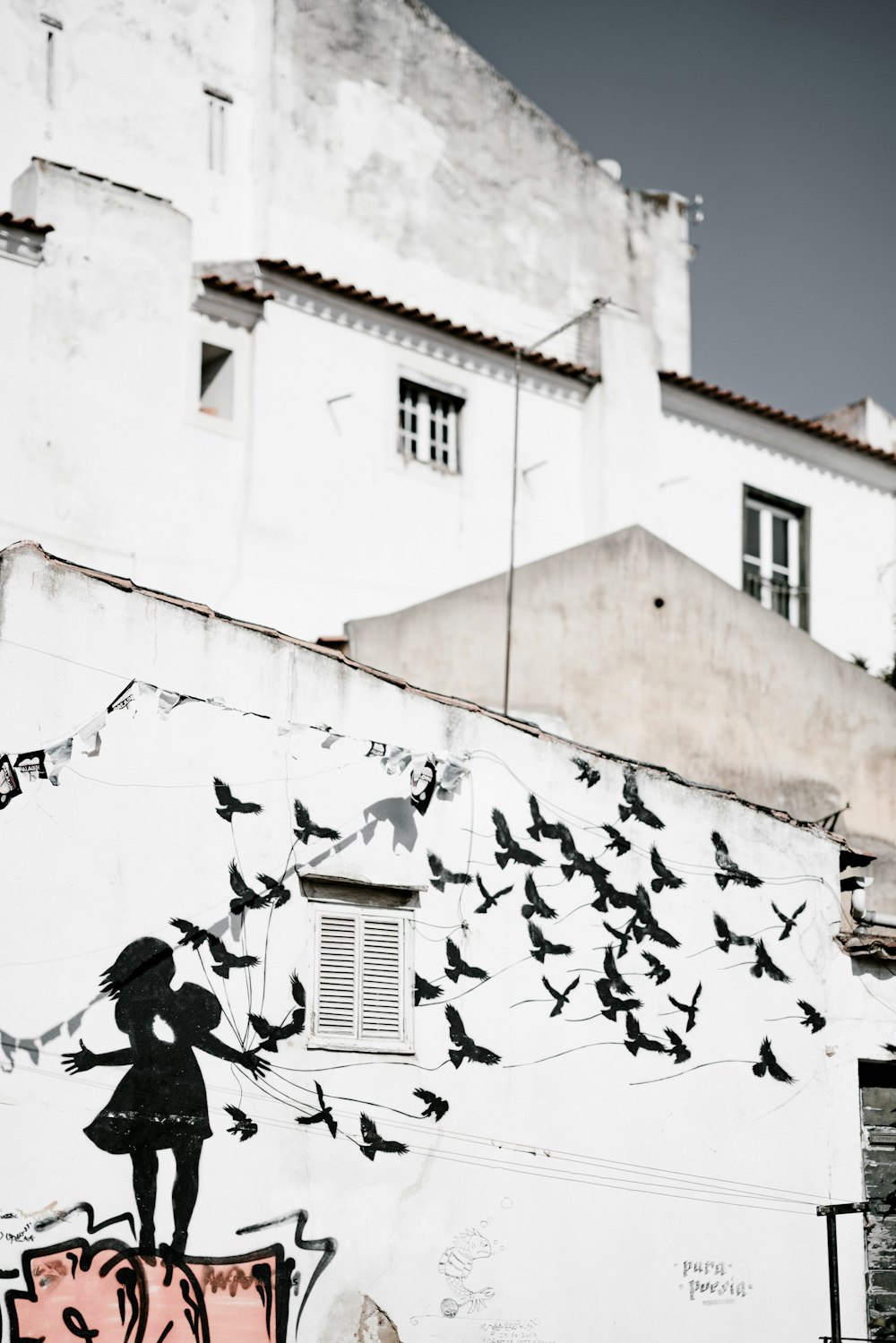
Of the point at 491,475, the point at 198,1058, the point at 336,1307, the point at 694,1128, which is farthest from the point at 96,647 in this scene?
the point at 491,475

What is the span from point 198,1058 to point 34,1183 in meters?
1.38

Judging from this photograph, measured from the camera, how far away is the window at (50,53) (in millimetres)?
22562

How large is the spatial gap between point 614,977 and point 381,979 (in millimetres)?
2154

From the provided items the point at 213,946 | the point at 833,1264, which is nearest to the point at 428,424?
the point at 213,946

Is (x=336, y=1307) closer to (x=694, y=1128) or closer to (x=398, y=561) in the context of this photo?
(x=694, y=1128)

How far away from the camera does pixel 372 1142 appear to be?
1270 cm

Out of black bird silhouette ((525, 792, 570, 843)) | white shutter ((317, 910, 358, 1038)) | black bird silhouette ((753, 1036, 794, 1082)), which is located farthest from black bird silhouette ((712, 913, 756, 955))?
white shutter ((317, 910, 358, 1038))

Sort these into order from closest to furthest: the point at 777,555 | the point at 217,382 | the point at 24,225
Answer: the point at 24,225
the point at 217,382
the point at 777,555

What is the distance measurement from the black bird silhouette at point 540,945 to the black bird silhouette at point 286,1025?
2095 mm

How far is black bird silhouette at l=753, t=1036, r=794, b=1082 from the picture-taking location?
14.9 metres

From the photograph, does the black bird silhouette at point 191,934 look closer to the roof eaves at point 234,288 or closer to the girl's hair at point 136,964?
the girl's hair at point 136,964

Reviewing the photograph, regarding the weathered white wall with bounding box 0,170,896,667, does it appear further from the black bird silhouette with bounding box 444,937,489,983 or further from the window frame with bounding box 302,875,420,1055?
the black bird silhouette with bounding box 444,937,489,983

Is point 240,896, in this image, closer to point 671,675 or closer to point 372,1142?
point 372,1142

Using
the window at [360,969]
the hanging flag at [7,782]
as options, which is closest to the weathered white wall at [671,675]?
the window at [360,969]
